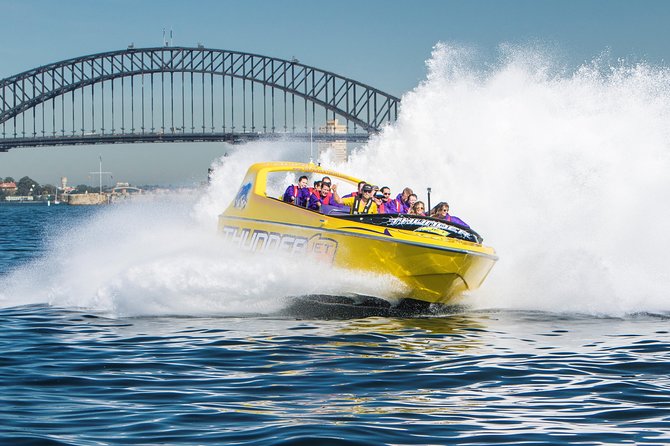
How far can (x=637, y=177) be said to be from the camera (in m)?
18.2

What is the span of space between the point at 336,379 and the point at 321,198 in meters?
6.22

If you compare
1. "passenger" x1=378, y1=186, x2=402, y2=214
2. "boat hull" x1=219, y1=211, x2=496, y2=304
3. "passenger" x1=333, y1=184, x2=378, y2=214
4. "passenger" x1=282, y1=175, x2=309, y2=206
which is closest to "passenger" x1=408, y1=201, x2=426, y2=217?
"passenger" x1=378, y1=186, x2=402, y2=214

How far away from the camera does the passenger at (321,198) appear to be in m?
15.0

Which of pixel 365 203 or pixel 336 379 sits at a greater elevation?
pixel 365 203

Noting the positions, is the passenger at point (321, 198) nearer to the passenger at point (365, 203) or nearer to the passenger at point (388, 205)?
the passenger at point (365, 203)

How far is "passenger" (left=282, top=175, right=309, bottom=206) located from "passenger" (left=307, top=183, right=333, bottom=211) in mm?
212

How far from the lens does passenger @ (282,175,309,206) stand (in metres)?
15.3

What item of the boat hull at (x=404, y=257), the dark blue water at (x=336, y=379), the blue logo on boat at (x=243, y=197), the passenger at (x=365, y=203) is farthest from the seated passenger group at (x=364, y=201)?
the dark blue water at (x=336, y=379)

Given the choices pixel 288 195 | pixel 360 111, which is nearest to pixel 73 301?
pixel 288 195

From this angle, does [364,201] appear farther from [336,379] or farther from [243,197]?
[336,379]

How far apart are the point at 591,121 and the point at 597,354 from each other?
976 cm

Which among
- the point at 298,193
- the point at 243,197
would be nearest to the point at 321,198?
the point at 298,193

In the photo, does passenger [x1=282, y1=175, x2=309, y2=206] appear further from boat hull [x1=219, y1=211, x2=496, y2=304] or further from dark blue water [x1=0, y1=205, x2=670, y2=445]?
dark blue water [x1=0, y1=205, x2=670, y2=445]

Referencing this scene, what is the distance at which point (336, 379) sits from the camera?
9281 mm
